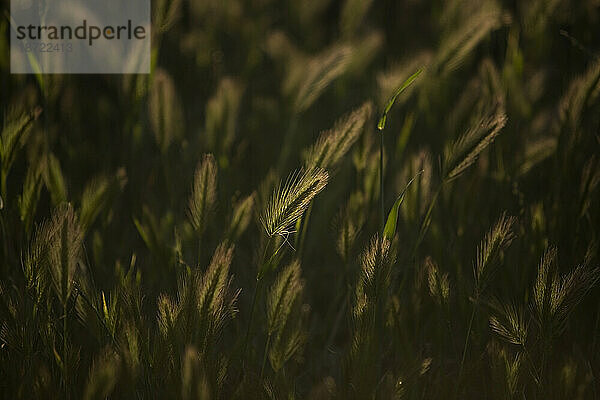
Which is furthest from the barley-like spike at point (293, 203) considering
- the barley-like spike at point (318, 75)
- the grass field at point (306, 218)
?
the barley-like spike at point (318, 75)

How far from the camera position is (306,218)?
83cm

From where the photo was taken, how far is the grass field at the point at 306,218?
0.72 meters

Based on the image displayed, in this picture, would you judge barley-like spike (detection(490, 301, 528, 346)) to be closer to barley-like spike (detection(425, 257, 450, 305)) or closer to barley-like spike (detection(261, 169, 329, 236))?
barley-like spike (detection(425, 257, 450, 305))

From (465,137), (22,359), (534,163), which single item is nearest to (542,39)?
(534,163)

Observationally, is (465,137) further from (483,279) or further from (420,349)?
(420,349)

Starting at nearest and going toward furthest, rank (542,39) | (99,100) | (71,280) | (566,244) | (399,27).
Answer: (71,280) < (566,244) < (542,39) < (99,100) < (399,27)

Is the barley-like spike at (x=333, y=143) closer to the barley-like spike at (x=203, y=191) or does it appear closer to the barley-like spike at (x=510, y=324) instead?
the barley-like spike at (x=203, y=191)

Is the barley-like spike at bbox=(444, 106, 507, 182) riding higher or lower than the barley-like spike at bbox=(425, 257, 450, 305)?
higher

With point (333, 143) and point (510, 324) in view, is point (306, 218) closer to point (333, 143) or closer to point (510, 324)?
point (333, 143)

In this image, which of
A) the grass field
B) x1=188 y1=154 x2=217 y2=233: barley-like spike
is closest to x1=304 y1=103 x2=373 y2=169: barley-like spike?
the grass field

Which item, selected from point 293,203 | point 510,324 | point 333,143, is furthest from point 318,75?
point 510,324

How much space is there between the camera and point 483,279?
0.73 metres

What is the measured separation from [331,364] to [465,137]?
371mm

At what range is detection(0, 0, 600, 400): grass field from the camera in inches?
28.3
